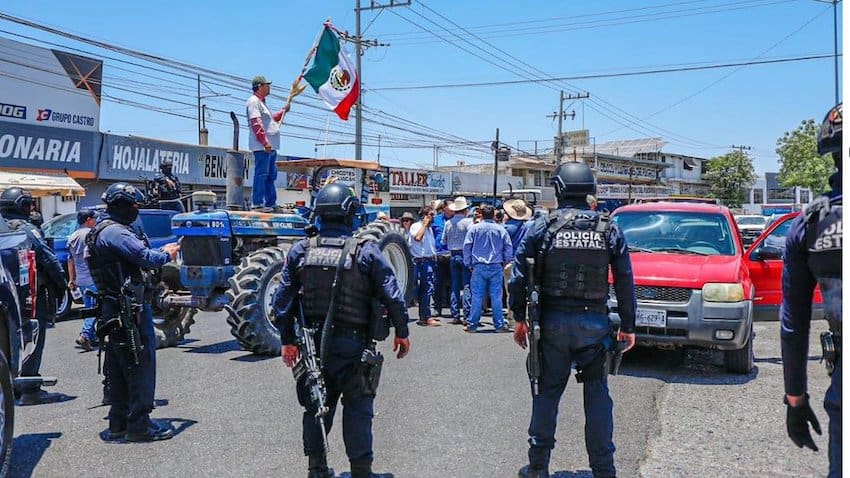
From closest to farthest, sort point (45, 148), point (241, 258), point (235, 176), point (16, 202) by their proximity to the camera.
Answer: point (16, 202), point (241, 258), point (235, 176), point (45, 148)

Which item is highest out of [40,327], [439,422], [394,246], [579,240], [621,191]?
[621,191]

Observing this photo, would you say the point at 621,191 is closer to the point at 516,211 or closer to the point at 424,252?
the point at 516,211

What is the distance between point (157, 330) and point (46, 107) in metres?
16.0

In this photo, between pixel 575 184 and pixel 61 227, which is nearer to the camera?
pixel 575 184

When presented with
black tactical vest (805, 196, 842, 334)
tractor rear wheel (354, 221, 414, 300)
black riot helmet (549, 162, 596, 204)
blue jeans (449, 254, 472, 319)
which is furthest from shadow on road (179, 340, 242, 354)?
black tactical vest (805, 196, 842, 334)

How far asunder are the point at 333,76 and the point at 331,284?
33.6ft

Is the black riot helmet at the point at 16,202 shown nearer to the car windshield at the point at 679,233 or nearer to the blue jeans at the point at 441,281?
the blue jeans at the point at 441,281

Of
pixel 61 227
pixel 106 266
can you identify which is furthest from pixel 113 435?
pixel 61 227

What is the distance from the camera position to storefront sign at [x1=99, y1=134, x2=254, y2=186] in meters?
23.1

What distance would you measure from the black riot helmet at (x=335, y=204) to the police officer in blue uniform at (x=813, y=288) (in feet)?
8.26

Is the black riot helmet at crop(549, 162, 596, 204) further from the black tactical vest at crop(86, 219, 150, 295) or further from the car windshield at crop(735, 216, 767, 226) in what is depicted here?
the car windshield at crop(735, 216, 767, 226)

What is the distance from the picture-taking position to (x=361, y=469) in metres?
4.20

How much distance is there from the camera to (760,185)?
7950 centimetres

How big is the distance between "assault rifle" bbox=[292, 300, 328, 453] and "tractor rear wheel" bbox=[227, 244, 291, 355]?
360cm
